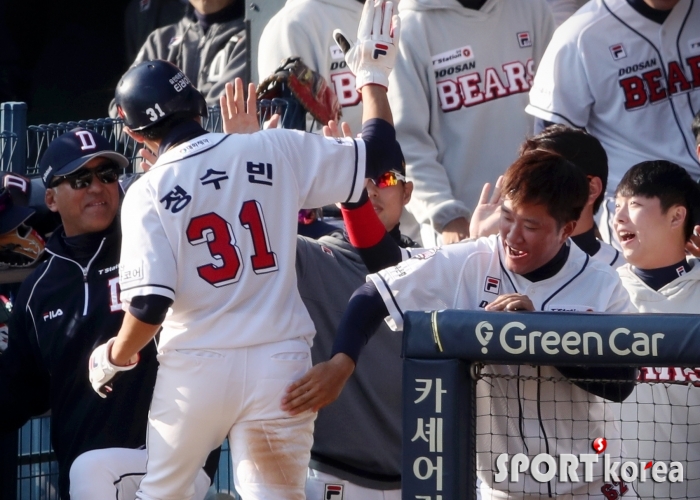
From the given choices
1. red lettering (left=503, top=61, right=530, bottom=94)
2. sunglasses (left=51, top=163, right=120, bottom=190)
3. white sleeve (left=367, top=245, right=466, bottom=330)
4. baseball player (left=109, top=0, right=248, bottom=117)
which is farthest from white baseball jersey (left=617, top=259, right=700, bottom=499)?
baseball player (left=109, top=0, right=248, bottom=117)

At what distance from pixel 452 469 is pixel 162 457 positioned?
3.53 ft

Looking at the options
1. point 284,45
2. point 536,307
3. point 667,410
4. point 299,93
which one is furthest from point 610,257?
point 284,45

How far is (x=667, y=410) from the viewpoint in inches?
136

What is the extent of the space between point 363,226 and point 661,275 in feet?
3.20

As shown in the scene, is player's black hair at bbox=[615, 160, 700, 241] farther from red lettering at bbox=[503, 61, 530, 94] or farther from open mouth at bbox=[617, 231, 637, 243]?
red lettering at bbox=[503, 61, 530, 94]

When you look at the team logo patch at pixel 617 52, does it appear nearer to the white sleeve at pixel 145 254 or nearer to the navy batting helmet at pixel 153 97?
the navy batting helmet at pixel 153 97

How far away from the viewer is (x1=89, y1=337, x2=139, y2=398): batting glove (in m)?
3.26

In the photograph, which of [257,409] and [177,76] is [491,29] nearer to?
[177,76]

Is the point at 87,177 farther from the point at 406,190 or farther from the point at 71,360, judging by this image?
the point at 406,190

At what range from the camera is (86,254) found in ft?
12.4

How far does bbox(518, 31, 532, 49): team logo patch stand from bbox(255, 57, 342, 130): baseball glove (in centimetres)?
98

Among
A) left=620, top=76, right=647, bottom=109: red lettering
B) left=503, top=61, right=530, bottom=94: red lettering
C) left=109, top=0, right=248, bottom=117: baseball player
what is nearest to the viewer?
left=620, top=76, right=647, bottom=109: red lettering

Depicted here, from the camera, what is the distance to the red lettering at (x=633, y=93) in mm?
4848

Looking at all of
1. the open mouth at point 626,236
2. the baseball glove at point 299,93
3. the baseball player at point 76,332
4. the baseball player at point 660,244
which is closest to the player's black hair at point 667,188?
the baseball player at point 660,244
